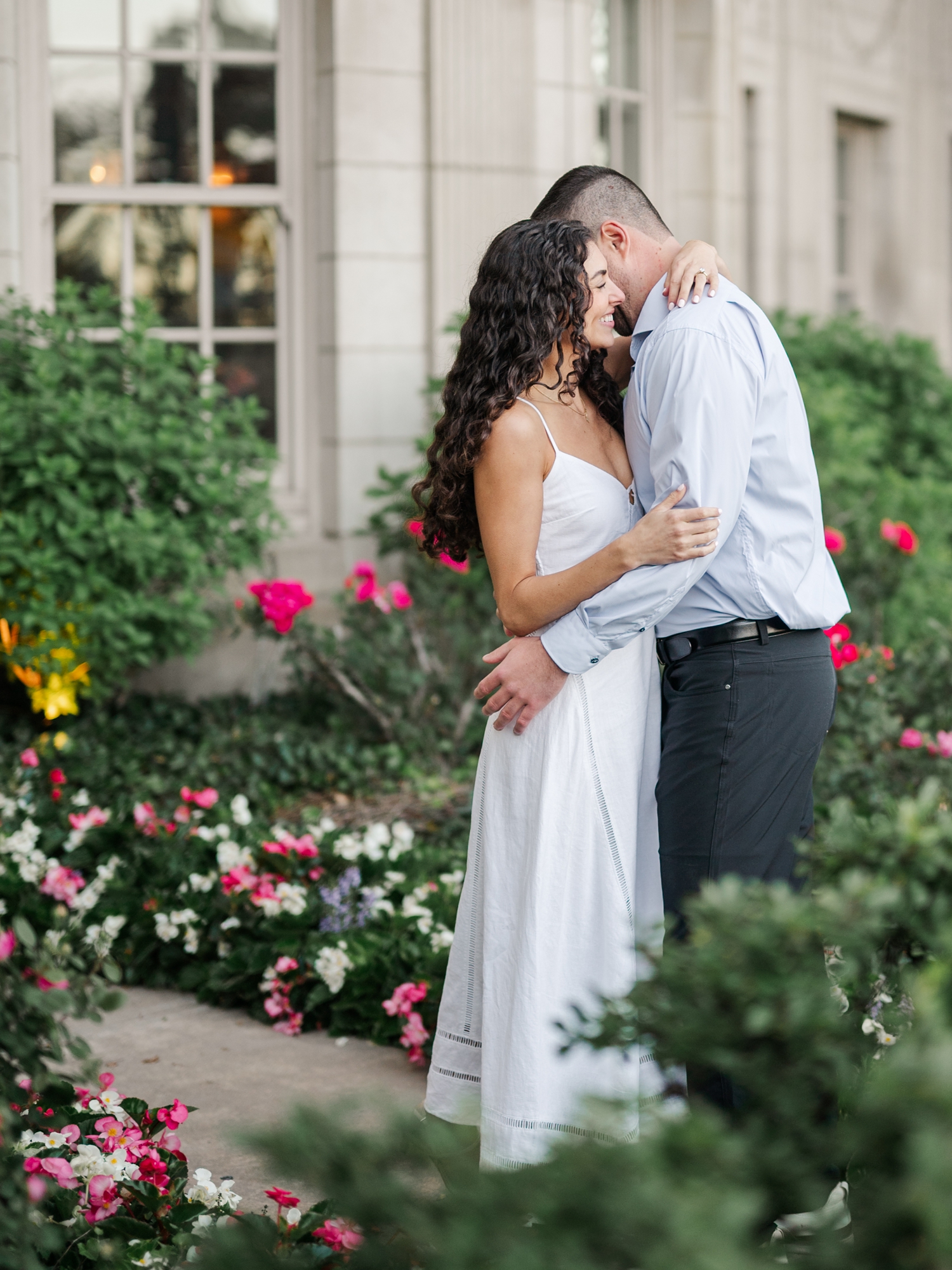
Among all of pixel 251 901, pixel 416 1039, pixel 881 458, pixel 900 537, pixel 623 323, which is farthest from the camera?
pixel 881 458

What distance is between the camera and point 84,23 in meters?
6.20

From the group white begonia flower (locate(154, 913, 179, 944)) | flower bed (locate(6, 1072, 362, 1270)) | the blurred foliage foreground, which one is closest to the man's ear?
the blurred foliage foreground

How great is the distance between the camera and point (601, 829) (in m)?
2.48

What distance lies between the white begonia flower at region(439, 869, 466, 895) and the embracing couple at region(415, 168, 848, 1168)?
1.41m

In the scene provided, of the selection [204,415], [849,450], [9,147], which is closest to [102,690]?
[204,415]

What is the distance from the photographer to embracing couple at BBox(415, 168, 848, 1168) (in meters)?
2.38

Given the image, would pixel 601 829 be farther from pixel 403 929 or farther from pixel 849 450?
pixel 849 450

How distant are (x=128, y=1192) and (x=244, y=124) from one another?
5.31 metres

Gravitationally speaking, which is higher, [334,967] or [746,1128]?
[746,1128]

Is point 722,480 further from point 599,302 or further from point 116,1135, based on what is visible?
point 116,1135

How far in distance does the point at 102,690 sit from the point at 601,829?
341 centimetres

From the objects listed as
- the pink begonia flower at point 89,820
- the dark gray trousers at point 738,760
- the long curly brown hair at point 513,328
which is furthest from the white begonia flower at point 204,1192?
the pink begonia flower at point 89,820

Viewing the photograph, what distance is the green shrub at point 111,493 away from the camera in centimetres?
508

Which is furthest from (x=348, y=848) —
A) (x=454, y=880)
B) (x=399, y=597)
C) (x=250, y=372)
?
(x=250, y=372)
